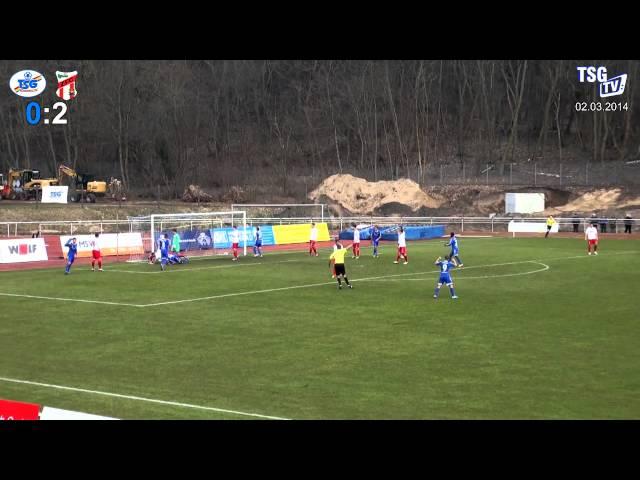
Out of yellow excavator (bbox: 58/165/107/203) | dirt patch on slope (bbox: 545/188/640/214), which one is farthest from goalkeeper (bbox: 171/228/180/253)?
dirt patch on slope (bbox: 545/188/640/214)

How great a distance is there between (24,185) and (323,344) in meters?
69.1

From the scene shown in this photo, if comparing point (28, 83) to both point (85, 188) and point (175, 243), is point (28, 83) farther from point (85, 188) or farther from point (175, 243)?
point (175, 243)

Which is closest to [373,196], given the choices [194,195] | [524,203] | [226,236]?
[524,203]

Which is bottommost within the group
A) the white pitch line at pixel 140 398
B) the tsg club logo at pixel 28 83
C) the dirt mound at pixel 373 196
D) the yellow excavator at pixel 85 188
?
the white pitch line at pixel 140 398

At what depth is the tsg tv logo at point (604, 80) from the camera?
91.4 meters

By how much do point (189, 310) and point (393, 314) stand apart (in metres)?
6.49

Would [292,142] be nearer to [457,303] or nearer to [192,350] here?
[457,303]

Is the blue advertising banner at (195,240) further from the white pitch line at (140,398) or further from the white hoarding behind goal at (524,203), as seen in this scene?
the white hoarding behind goal at (524,203)

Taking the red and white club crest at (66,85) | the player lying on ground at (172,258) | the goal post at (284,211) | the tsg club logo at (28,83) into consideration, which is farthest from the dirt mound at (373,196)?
the player lying on ground at (172,258)

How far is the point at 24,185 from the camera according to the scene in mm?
84438

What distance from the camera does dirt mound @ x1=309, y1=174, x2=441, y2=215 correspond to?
3226 inches

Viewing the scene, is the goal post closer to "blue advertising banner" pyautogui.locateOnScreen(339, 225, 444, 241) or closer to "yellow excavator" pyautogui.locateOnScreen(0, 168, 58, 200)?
"blue advertising banner" pyautogui.locateOnScreen(339, 225, 444, 241)

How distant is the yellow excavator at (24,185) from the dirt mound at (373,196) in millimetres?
25738

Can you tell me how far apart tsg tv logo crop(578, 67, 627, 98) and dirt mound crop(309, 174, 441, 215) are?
79.6 feet
